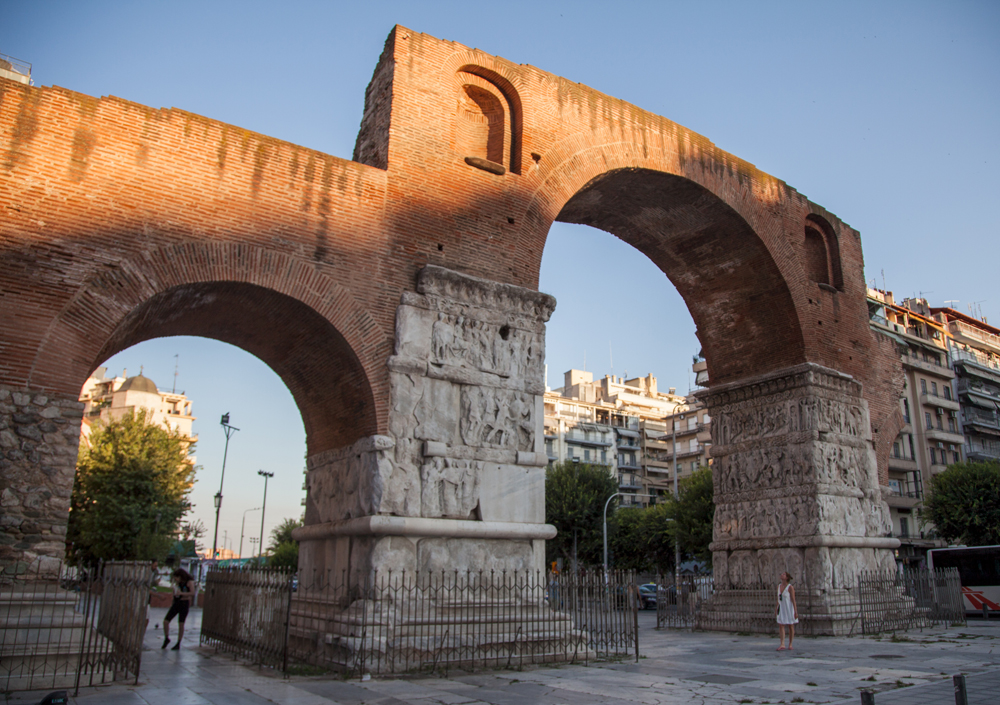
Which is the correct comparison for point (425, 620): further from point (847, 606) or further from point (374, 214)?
point (847, 606)

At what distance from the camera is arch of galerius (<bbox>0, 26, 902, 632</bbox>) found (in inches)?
314

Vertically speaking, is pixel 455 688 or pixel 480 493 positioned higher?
pixel 480 493

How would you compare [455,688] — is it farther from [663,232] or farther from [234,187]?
[663,232]

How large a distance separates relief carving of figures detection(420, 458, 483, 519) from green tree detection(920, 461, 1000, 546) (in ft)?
78.3

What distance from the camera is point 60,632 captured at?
22.9 ft

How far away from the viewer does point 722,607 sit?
14.2m

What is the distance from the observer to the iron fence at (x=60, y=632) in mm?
6676

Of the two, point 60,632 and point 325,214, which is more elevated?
point 325,214

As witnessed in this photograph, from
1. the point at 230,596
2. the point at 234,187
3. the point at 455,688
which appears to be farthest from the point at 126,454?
the point at 455,688

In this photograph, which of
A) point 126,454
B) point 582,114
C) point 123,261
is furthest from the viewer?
point 126,454

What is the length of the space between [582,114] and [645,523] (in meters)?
27.8

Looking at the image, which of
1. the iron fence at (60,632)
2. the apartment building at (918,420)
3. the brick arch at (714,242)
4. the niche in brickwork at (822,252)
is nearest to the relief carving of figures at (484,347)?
the brick arch at (714,242)

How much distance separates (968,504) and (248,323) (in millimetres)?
26367

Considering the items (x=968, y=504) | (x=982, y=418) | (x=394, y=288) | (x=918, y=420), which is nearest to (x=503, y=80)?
(x=394, y=288)
